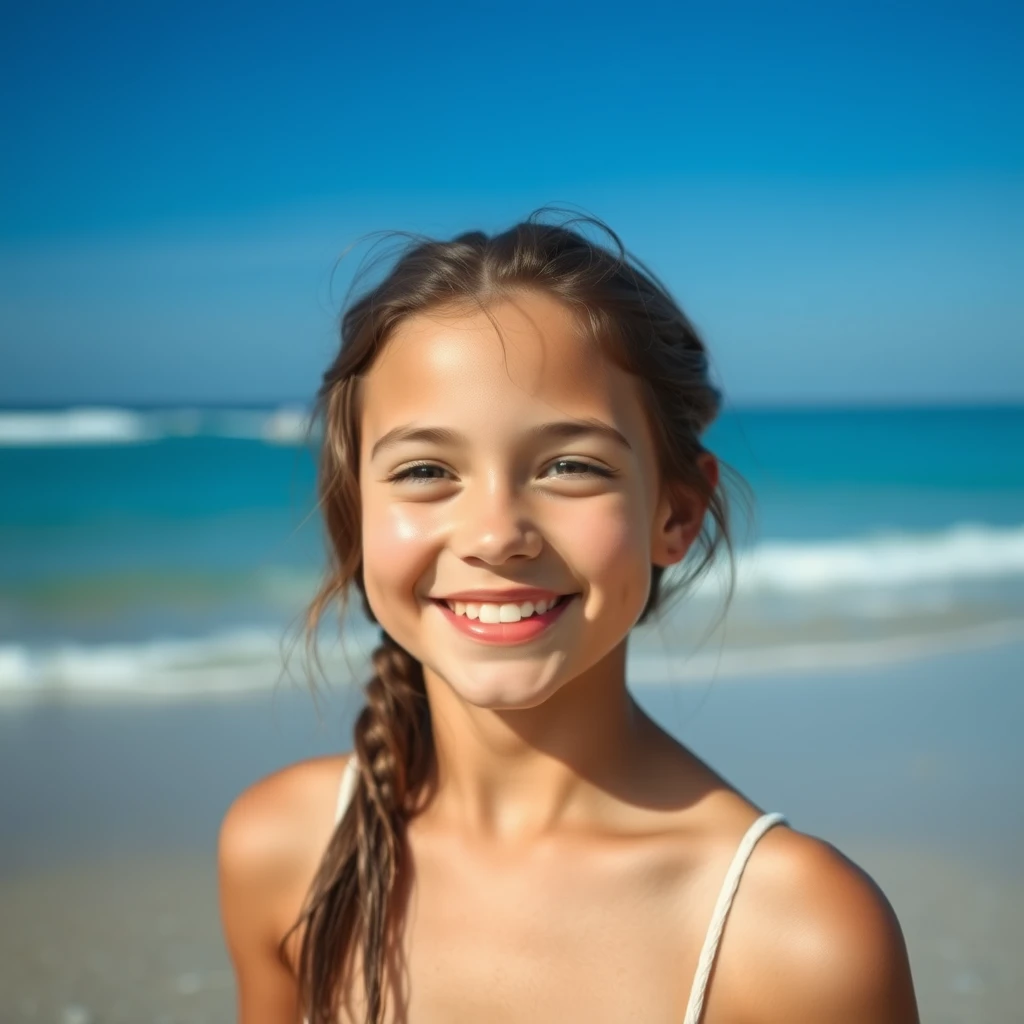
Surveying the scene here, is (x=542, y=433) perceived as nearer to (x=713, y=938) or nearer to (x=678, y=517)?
(x=678, y=517)

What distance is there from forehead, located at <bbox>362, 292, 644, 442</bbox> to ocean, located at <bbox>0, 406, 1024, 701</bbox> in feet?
1.45

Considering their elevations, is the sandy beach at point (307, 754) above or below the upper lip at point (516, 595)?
below

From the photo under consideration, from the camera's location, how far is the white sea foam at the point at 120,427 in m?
25.5

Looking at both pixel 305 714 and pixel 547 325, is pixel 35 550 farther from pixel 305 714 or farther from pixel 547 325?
pixel 547 325

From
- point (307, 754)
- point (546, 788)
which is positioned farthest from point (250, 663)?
point (546, 788)

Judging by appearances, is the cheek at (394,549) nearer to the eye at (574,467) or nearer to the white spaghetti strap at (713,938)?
the eye at (574,467)

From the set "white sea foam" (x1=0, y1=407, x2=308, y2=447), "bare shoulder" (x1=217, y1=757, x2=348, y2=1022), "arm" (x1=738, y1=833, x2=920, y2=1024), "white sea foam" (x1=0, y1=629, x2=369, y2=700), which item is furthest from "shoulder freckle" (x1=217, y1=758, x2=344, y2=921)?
"white sea foam" (x1=0, y1=407, x2=308, y2=447)

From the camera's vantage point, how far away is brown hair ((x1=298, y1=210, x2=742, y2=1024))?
222 cm

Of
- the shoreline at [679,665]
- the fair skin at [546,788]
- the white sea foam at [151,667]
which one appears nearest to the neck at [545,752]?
the fair skin at [546,788]

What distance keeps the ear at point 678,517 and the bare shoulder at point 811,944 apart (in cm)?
56

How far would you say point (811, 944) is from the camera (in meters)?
1.98

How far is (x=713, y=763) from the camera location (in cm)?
605

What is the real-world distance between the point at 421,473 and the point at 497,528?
0.20 metres

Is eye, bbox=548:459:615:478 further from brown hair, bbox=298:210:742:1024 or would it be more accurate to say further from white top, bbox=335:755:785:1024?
white top, bbox=335:755:785:1024
